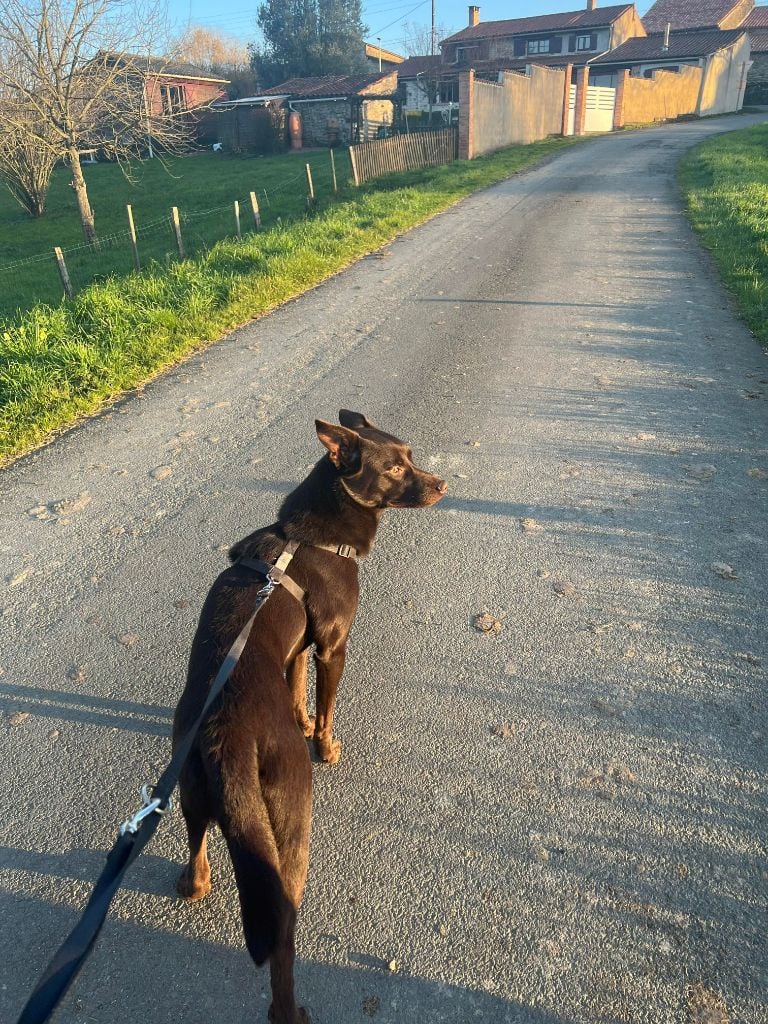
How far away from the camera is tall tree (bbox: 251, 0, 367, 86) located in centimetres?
6062

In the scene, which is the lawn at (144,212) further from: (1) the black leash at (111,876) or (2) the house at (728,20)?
(2) the house at (728,20)

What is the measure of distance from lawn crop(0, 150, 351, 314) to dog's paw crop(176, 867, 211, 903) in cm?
1308

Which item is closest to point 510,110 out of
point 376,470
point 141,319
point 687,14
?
point 141,319

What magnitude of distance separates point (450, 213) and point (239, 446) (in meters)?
12.8

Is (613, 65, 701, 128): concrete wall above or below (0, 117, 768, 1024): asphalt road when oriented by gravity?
above

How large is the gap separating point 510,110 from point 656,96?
17.4 metres

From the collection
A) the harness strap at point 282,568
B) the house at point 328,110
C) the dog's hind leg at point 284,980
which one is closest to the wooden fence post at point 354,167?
the house at point 328,110

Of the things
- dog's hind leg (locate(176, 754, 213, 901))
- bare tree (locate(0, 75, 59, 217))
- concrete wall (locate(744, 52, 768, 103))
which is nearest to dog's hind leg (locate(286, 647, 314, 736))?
dog's hind leg (locate(176, 754, 213, 901))

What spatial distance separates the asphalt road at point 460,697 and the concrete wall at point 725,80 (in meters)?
48.7

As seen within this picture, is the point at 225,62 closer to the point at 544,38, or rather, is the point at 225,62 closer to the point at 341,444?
the point at 544,38

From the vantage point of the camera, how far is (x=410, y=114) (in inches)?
1655

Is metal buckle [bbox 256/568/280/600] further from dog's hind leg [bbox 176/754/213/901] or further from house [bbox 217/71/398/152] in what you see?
house [bbox 217/71/398/152]

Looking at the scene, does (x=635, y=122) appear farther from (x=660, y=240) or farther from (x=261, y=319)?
(x=261, y=319)

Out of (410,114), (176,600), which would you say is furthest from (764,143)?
(176,600)
